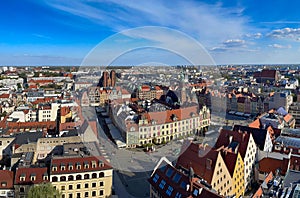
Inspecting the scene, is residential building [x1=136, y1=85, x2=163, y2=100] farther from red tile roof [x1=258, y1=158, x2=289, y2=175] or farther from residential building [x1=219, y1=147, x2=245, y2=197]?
residential building [x1=219, y1=147, x2=245, y2=197]

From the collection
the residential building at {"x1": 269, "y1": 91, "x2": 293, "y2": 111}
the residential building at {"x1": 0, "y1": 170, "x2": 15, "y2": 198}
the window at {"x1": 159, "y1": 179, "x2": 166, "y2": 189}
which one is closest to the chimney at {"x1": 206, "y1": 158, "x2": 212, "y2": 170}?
the window at {"x1": 159, "y1": 179, "x2": 166, "y2": 189}

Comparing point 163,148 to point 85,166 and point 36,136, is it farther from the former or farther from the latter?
point 36,136

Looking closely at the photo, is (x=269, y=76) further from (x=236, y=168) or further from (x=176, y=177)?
(x=176, y=177)

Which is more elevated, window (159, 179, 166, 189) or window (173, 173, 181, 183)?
window (173, 173, 181, 183)

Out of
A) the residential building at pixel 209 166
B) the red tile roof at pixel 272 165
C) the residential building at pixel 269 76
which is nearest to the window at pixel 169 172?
the residential building at pixel 209 166

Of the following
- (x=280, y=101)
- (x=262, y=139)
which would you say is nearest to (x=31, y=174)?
(x=262, y=139)

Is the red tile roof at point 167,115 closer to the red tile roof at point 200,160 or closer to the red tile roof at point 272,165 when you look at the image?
the red tile roof at point 200,160

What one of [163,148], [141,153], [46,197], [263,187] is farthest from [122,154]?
[263,187]
